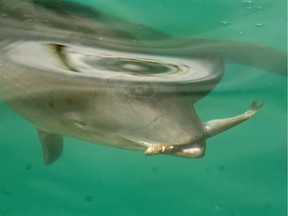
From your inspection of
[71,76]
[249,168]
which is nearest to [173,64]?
[71,76]

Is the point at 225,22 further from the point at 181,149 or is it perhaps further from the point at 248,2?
the point at 181,149

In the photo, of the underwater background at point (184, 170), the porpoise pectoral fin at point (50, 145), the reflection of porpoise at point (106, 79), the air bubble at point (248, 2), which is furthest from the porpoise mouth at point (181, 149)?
the air bubble at point (248, 2)

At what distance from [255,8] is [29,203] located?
5.70ft

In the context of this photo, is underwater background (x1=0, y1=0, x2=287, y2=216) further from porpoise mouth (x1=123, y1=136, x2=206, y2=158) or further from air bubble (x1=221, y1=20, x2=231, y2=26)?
porpoise mouth (x1=123, y1=136, x2=206, y2=158)

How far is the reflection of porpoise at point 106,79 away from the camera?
7.16 feet

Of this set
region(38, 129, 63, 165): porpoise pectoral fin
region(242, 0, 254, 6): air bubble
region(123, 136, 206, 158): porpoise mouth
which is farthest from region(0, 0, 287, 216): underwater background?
region(123, 136, 206, 158): porpoise mouth

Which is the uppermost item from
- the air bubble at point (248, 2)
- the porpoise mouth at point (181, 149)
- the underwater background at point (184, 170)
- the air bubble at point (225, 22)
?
the air bubble at point (248, 2)

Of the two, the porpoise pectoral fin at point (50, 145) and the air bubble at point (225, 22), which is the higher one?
the air bubble at point (225, 22)

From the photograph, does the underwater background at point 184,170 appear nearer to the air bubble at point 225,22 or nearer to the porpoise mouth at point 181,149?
the air bubble at point 225,22

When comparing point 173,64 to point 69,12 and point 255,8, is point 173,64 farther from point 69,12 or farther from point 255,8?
point 255,8

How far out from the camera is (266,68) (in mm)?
3018

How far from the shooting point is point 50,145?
3023 millimetres

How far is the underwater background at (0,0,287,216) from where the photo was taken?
304 centimetres

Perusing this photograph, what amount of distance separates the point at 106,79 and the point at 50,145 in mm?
749
